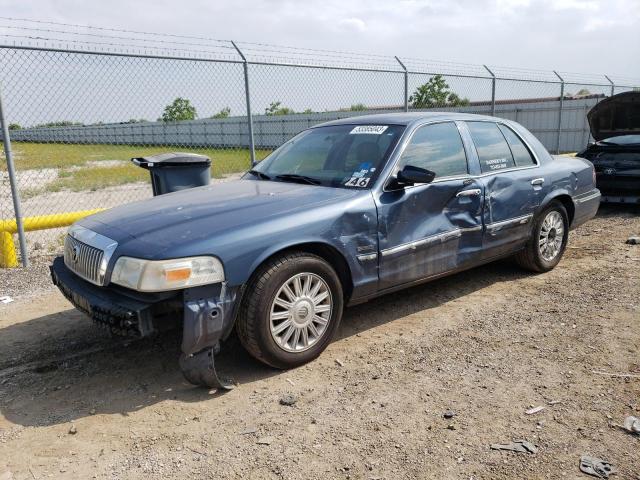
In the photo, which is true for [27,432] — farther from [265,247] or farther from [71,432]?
[265,247]

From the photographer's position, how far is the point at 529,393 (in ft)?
10.7

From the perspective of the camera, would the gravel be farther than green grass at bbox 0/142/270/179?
No

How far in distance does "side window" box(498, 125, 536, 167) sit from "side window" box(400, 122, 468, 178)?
0.80 meters

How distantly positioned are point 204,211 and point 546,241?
369 cm

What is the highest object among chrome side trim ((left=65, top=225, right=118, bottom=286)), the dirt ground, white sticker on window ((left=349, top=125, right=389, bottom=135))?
white sticker on window ((left=349, top=125, right=389, bottom=135))

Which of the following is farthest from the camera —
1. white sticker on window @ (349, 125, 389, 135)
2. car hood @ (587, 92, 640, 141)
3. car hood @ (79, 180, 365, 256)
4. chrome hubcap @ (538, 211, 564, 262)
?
car hood @ (587, 92, 640, 141)

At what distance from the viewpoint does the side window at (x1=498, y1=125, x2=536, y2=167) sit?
5242 mm

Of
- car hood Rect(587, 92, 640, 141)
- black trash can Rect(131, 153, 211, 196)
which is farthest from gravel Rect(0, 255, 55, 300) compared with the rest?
car hood Rect(587, 92, 640, 141)


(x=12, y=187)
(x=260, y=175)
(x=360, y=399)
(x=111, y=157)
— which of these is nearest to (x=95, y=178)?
(x=111, y=157)

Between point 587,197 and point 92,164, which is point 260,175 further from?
point 92,164

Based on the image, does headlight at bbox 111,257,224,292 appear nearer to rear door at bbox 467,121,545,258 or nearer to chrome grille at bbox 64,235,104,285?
chrome grille at bbox 64,235,104,285

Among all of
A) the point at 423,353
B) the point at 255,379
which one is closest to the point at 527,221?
the point at 423,353

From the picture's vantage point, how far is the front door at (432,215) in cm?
402

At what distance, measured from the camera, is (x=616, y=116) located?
1012 cm
